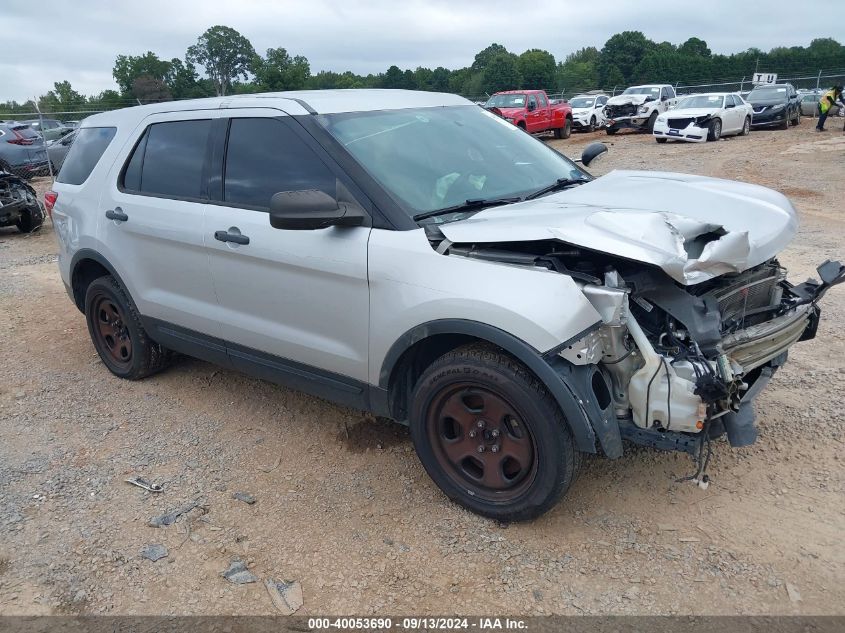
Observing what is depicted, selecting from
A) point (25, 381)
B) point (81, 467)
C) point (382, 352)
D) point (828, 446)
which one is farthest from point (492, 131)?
point (25, 381)

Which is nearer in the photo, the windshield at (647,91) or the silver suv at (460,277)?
the silver suv at (460,277)

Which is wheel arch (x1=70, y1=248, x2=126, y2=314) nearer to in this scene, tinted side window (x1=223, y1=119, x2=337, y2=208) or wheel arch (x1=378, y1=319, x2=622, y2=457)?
tinted side window (x1=223, y1=119, x2=337, y2=208)

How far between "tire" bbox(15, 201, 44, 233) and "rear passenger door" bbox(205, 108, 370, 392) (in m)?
9.37

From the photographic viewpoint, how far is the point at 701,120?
19641mm

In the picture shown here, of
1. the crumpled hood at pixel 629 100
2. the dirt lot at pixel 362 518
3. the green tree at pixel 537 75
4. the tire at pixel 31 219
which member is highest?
the green tree at pixel 537 75

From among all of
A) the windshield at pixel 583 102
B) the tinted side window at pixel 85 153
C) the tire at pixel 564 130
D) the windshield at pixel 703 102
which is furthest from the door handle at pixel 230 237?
the windshield at pixel 583 102

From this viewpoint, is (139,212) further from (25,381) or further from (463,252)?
(463,252)

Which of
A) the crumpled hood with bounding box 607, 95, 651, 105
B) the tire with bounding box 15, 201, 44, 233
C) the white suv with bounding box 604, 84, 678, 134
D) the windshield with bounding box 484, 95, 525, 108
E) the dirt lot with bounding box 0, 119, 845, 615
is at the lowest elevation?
the dirt lot with bounding box 0, 119, 845, 615

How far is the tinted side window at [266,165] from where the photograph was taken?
11.4 ft

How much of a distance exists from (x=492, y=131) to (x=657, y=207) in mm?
1352

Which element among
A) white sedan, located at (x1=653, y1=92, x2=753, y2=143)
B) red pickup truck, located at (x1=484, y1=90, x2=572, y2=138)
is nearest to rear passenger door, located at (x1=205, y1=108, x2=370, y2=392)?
red pickup truck, located at (x1=484, y1=90, x2=572, y2=138)

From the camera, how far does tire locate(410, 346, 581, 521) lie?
2818 mm

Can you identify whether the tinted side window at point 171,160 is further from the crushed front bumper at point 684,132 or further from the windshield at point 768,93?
the windshield at point 768,93

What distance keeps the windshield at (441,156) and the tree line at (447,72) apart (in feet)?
73.3
